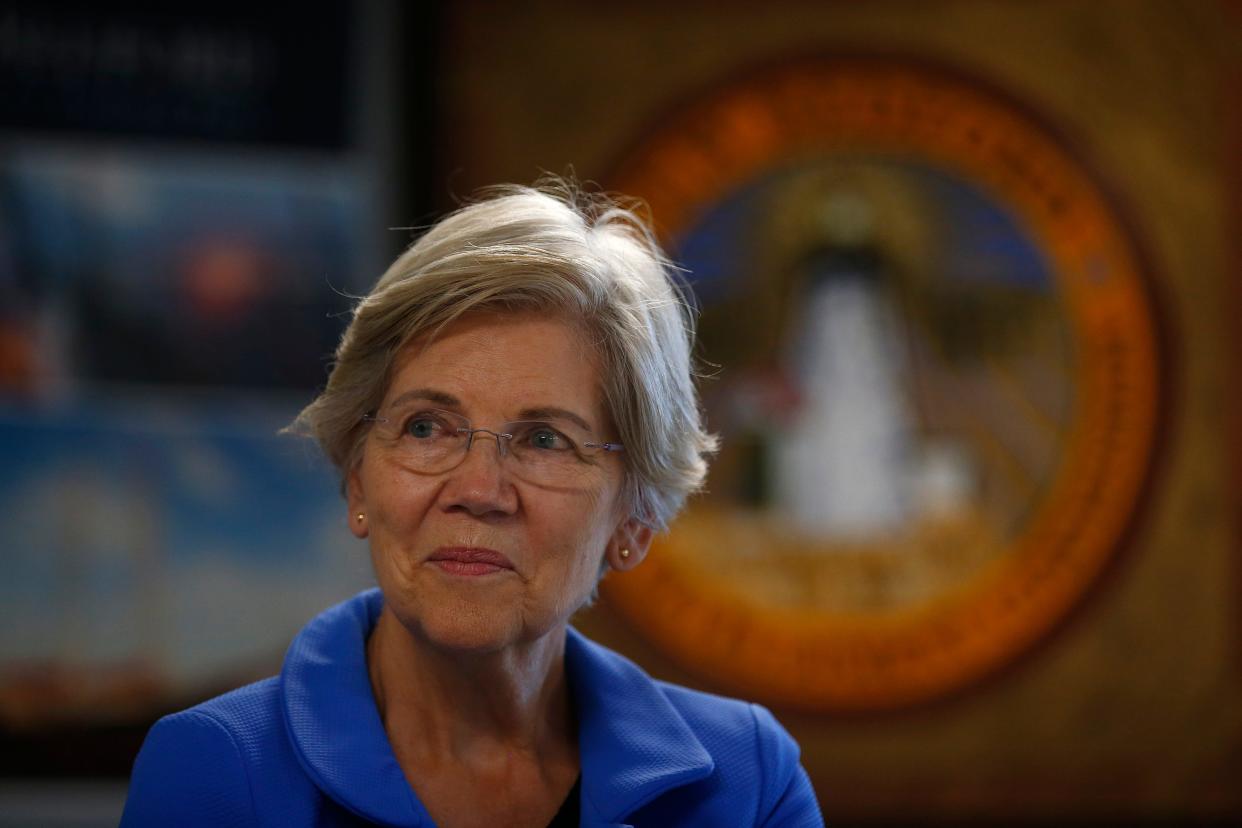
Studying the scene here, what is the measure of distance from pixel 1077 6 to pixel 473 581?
9.75 feet

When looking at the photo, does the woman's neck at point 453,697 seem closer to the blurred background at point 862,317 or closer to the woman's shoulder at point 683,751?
the woman's shoulder at point 683,751

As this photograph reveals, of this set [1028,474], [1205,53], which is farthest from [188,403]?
[1205,53]

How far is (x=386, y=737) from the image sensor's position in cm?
142

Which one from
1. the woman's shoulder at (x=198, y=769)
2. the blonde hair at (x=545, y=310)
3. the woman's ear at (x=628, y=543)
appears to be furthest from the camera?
the woman's ear at (x=628, y=543)

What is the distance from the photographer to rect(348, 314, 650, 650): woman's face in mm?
1374

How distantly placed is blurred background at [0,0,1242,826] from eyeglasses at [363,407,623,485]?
2.16m

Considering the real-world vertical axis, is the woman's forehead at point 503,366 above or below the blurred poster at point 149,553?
above

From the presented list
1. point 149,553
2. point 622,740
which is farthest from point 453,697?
point 149,553

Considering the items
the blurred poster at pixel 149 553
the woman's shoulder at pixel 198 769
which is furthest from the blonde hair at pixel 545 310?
the blurred poster at pixel 149 553

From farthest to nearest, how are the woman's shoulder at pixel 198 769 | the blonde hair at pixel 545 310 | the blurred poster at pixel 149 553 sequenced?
the blurred poster at pixel 149 553, the blonde hair at pixel 545 310, the woman's shoulder at pixel 198 769

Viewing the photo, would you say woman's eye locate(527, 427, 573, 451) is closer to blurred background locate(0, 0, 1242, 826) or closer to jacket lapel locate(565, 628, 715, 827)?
jacket lapel locate(565, 628, 715, 827)

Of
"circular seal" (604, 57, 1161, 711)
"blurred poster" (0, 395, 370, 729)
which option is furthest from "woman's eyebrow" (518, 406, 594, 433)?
"circular seal" (604, 57, 1161, 711)

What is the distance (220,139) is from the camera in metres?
3.52

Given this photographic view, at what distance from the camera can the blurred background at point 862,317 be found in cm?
354
